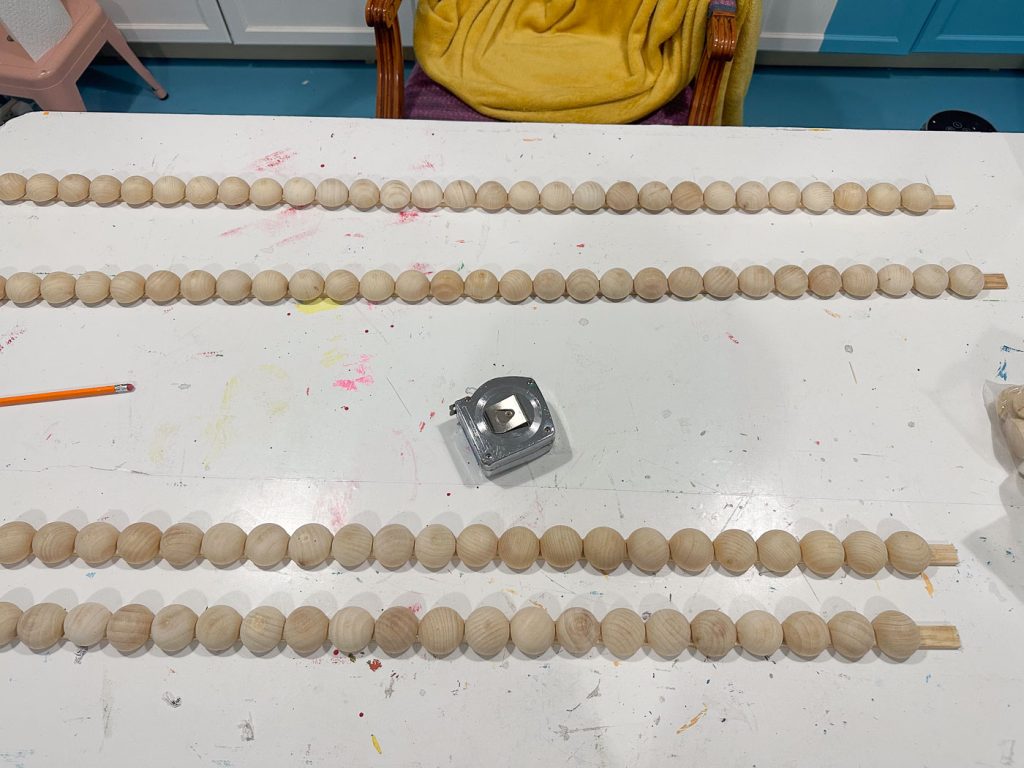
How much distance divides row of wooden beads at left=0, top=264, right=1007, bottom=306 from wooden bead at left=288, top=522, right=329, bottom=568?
1.42ft

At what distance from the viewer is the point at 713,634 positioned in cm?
92

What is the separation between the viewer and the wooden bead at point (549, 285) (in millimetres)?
1219

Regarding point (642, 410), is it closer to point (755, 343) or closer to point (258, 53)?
point (755, 343)

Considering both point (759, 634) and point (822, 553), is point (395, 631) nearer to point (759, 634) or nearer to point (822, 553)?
point (759, 634)

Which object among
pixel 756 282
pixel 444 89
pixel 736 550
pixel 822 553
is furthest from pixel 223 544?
pixel 444 89

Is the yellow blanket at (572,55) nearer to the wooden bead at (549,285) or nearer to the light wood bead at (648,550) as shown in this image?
the wooden bead at (549,285)

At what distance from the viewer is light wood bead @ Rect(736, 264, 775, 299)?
1.22 m

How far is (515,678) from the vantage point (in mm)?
922

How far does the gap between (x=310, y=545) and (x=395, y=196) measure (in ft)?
2.25

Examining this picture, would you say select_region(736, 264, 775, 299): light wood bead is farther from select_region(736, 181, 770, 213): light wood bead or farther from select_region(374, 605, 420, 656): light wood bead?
select_region(374, 605, 420, 656): light wood bead

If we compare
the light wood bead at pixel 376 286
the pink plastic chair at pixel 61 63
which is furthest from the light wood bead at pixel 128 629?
the pink plastic chair at pixel 61 63

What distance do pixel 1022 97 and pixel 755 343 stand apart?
8.58ft

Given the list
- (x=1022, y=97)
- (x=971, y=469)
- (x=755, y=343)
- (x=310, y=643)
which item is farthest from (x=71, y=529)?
(x=1022, y=97)

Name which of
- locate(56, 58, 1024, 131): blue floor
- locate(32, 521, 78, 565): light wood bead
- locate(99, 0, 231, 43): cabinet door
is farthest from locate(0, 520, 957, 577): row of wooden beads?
locate(99, 0, 231, 43): cabinet door
